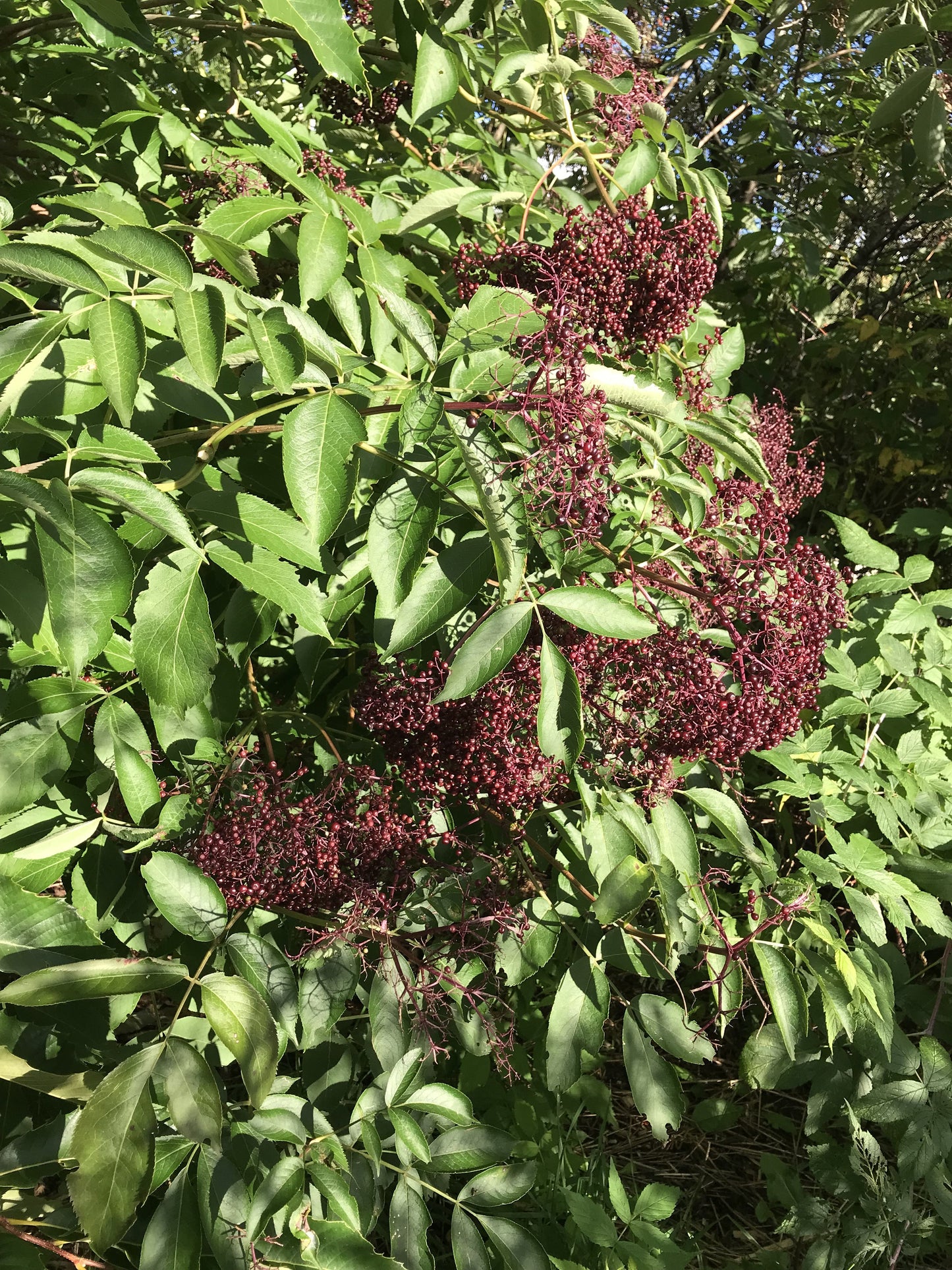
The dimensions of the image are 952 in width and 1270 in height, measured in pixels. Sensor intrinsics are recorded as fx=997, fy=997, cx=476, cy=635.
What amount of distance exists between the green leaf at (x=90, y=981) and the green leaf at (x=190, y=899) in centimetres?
17

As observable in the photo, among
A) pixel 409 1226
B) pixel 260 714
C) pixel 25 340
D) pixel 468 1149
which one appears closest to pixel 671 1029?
pixel 468 1149

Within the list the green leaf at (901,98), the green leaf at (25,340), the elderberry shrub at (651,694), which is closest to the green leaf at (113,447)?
the green leaf at (25,340)

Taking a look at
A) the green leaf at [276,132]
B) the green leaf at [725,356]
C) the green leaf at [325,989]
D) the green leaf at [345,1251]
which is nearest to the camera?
the green leaf at [345,1251]

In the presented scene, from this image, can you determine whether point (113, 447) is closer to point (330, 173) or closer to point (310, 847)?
point (310, 847)

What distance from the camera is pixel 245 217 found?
5.19 feet

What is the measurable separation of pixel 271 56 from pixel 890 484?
3041 mm

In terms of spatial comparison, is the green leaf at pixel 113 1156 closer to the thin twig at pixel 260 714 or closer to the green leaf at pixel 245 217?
the thin twig at pixel 260 714

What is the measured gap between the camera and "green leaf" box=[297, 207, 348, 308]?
57.2 inches

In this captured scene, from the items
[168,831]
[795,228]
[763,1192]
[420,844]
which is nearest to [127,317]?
[168,831]

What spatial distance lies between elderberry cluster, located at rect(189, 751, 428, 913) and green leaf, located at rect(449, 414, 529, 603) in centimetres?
49

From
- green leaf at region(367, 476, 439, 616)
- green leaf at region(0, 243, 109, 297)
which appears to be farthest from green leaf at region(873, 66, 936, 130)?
green leaf at region(0, 243, 109, 297)

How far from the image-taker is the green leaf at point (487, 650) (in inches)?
49.1

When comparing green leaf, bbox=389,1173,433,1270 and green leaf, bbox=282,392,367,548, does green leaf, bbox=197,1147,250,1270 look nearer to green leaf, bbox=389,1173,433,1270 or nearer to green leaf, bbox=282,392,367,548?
green leaf, bbox=389,1173,433,1270

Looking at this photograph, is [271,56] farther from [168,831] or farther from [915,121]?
[168,831]
